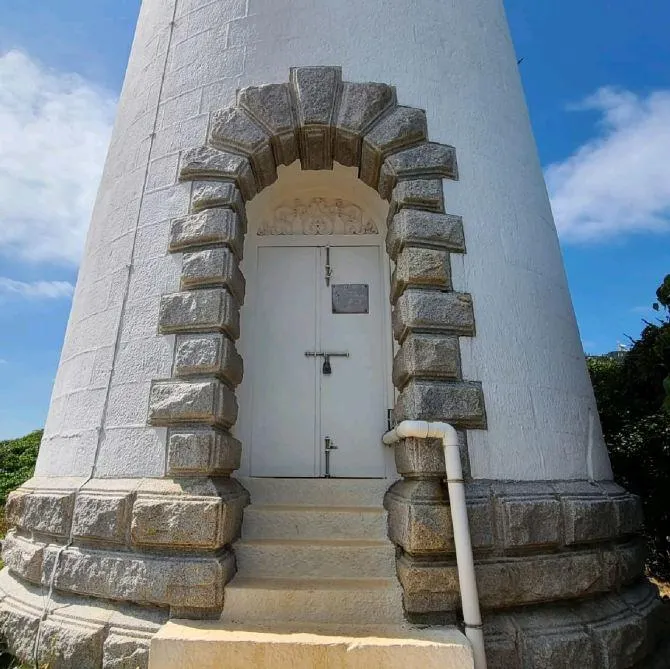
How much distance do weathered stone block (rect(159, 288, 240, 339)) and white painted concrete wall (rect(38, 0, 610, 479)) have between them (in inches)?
5.6

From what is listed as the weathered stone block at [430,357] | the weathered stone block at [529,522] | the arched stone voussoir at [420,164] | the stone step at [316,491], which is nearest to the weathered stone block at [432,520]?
the weathered stone block at [529,522]

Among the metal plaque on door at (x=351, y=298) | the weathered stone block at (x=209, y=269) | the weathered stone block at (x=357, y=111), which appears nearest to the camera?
the weathered stone block at (x=209, y=269)

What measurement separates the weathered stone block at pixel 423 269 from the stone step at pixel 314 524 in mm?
1729

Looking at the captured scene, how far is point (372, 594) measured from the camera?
127 inches

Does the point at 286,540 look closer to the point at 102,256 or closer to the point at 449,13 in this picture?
the point at 102,256

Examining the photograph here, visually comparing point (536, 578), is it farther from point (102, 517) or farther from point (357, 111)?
point (357, 111)

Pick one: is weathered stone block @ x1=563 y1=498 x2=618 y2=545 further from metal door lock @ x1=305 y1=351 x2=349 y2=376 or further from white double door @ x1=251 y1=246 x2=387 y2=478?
metal door lock @ x1=305 y1=351 x2=349 y2=376

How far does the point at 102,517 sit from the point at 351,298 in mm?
2679

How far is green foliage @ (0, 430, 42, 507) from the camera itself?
1051 cm

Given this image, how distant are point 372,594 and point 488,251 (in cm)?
267

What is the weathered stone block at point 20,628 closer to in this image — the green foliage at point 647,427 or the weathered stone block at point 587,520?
the weathered stone block at point 587,520

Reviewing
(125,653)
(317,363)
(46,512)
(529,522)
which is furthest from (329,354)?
(125,653)

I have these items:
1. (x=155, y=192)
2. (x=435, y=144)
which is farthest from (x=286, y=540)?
(x=435, y=144)

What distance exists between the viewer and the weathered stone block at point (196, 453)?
339 centimetres
